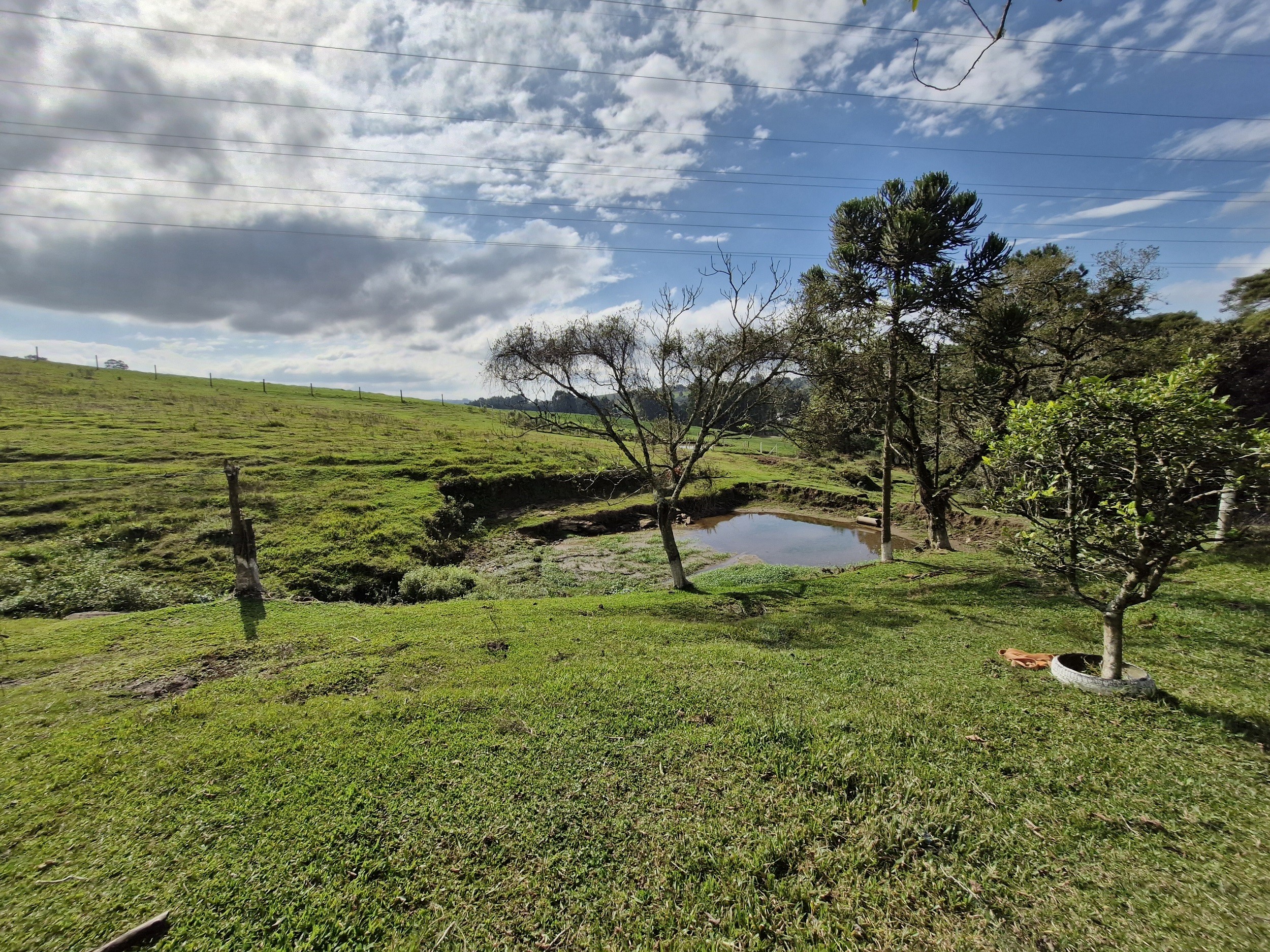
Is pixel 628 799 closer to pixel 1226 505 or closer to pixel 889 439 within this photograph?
pixel 1226 505

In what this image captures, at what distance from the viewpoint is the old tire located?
225 inches

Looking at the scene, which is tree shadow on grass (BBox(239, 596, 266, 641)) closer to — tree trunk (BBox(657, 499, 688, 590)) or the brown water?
tree trunk (BBox(657, 499, 688, 590))

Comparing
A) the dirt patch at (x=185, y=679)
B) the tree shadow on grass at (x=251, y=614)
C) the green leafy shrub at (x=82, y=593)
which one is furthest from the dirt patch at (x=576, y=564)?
the green leafy shrub at (x=82, y=593)

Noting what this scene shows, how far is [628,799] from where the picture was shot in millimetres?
4387

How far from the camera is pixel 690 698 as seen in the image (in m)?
6.22

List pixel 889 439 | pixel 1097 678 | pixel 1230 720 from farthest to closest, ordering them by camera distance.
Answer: pixel 889 439
pixel 1097 678
pixel 1230 720

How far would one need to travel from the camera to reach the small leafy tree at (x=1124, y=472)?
4707 mm

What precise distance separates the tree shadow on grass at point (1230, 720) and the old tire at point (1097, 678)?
18cm

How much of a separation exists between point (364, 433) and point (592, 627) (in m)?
30.7

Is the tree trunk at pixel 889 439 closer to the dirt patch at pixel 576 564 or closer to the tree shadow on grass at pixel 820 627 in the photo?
the tree shadow on grass at pixel 820 627

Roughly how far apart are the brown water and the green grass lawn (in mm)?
13904

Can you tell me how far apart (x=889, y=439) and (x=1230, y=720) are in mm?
10634

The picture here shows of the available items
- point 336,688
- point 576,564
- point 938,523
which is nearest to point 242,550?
point 336,688

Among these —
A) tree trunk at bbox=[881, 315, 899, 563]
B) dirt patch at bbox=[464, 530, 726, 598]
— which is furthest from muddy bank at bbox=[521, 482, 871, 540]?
tree trunk at bbox=[881, 315, 899, 563]
